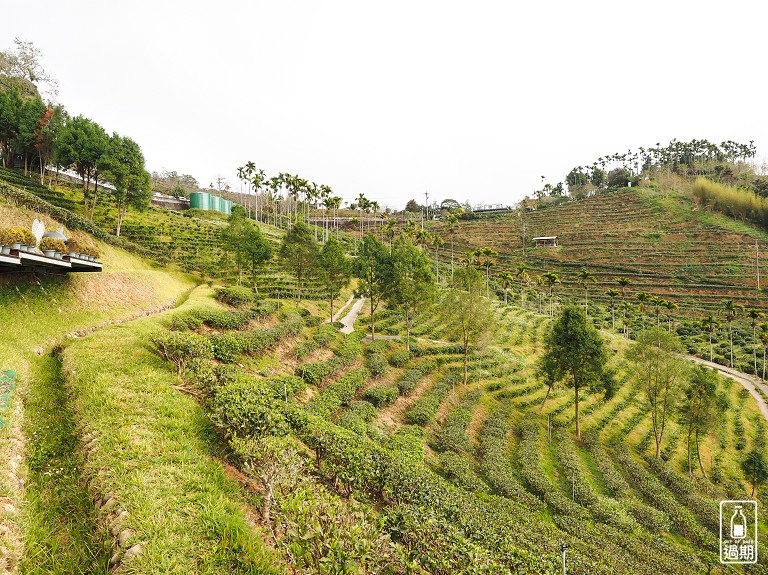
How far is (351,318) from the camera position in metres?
44.5

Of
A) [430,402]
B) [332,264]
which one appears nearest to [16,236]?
[430,402]

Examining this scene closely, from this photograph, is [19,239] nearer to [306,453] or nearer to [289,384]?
[289,384]

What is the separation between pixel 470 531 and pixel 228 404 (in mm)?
7145

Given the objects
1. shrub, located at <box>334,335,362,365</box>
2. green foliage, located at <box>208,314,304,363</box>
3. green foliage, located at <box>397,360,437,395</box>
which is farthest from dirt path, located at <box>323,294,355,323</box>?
green foliage, located at <box>208,314,304,363</box>

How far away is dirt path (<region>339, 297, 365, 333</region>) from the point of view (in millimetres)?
39219

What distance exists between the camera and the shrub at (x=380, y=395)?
74.8ft

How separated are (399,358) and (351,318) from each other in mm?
14754

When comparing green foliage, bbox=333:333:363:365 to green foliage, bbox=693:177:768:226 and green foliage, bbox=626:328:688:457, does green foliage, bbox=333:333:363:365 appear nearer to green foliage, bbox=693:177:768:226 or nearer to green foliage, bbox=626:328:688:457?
green foliage, bbox=626:328:688:457

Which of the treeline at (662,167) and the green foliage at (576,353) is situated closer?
the green foliage at (576,353)

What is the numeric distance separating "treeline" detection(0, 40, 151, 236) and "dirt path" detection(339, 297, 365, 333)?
1149 inches

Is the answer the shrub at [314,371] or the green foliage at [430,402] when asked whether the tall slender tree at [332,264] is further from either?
the shrub at [314,371]

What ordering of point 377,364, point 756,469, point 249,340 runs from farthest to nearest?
point 377,364, point 756,469, point 249,340

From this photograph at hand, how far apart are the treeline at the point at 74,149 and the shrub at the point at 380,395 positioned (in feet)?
127

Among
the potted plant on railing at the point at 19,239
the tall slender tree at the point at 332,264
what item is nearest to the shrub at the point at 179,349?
the potted plant on railing at the point at 19,239
